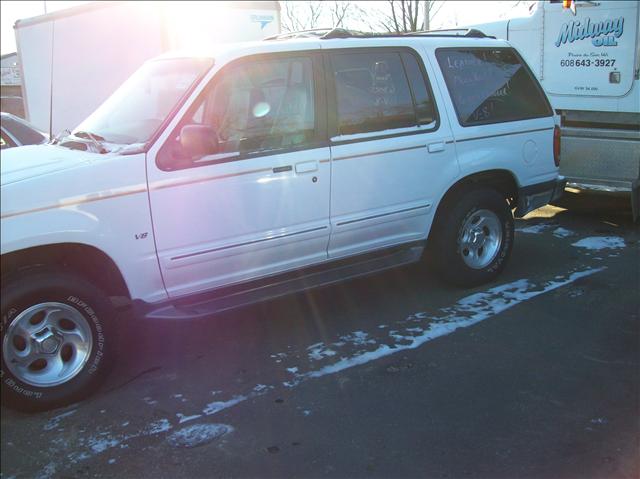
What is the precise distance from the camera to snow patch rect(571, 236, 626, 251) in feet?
21.2

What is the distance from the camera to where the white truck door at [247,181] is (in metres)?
3.74

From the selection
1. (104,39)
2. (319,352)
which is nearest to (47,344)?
(319,352)

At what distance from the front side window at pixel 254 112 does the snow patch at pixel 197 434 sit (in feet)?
4.97

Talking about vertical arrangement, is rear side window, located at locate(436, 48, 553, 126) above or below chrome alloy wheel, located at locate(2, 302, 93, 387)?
above

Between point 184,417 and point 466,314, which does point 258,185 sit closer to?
point 184,417

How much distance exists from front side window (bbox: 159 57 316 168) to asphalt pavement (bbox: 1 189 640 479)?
121cm

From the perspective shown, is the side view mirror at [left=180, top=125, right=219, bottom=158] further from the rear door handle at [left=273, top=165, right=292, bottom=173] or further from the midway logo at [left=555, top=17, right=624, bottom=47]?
the midway logo at [left=555, top=17, right=624, bottom=47]

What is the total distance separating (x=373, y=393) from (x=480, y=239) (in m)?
2.19

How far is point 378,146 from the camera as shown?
177 inches

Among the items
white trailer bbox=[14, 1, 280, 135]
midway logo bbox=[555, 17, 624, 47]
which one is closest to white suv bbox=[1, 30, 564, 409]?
midway logo bbox=[555, 17, 624, 47]

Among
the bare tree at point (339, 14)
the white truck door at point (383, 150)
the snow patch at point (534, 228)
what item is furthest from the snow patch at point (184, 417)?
the bare tree at point (339, 14)

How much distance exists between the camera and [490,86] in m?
5.21

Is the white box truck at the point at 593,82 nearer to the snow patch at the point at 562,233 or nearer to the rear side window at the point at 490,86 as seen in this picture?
the snow patch at the point at 562,233

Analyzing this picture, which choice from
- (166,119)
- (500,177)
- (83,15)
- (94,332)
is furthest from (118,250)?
(83,15)
